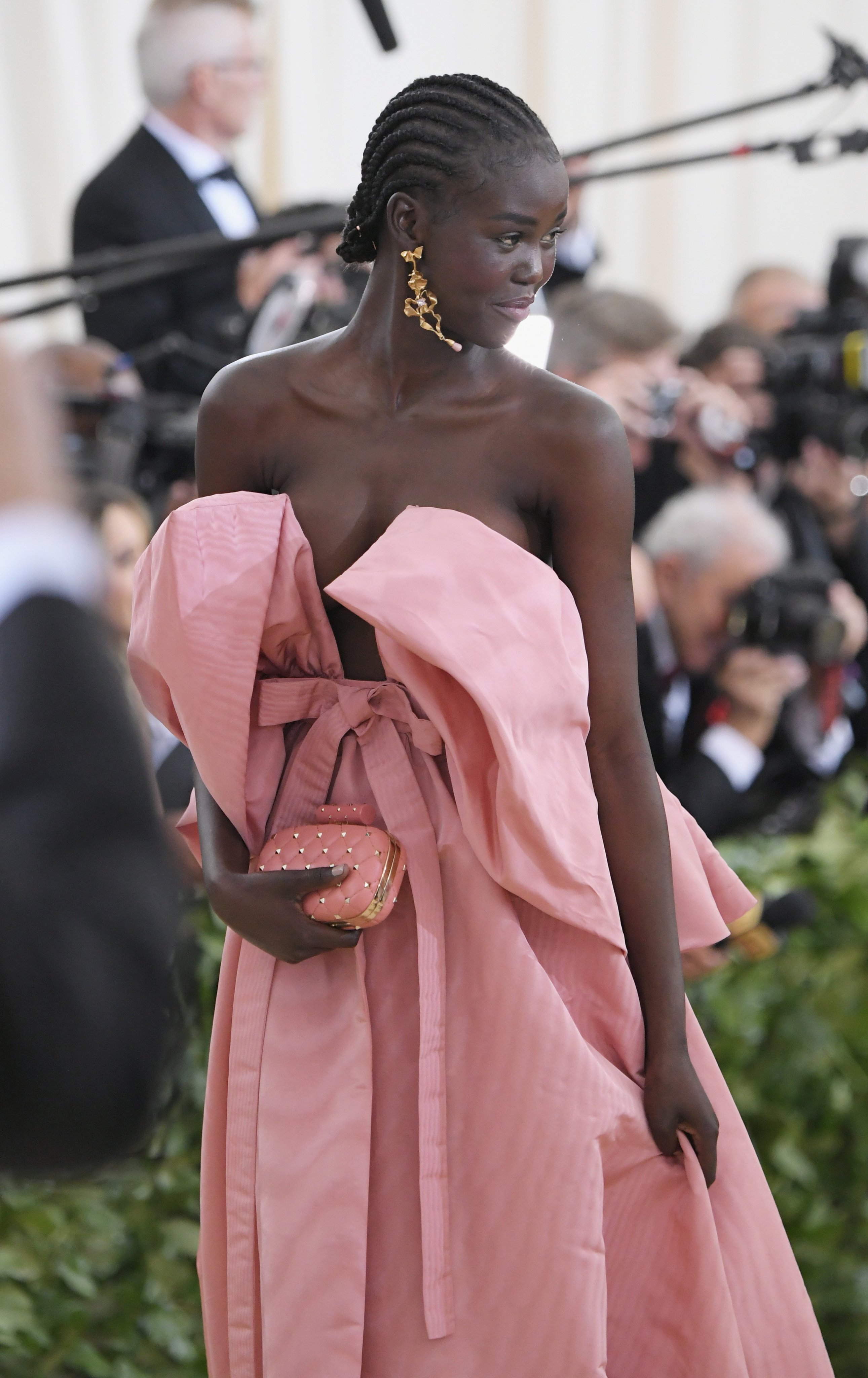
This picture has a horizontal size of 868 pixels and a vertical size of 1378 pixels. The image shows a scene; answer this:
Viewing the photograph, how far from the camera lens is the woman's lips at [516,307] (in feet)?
3.42

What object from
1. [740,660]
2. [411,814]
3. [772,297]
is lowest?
[740,660]

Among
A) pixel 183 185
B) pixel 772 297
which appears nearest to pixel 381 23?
pixel 183 185

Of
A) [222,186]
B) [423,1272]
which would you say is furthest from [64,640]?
[222,186]

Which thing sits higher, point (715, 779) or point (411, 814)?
point (411, 814)

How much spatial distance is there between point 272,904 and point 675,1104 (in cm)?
34

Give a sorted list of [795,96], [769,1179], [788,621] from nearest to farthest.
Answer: [769,1179], [795,96], [788,621]

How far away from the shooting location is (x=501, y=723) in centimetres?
101

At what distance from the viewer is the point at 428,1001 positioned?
1.08 m

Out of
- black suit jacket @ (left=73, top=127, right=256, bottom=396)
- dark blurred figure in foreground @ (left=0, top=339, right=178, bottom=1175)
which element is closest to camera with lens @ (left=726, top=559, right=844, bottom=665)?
black suit jacket @ (left=73, top=127, right=256, bottom=396)

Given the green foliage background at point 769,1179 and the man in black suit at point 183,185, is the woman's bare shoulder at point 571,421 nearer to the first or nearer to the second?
the green foliage background at point 769,1179

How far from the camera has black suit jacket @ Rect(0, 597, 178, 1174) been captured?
19.2 inches

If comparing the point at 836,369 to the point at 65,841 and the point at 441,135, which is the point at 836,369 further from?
the point at 65,841

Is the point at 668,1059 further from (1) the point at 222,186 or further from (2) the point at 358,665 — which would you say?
(1) the point at 222,186

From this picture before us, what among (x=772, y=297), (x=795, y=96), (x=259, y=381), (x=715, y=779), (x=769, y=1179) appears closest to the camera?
(x=259, y=381)
